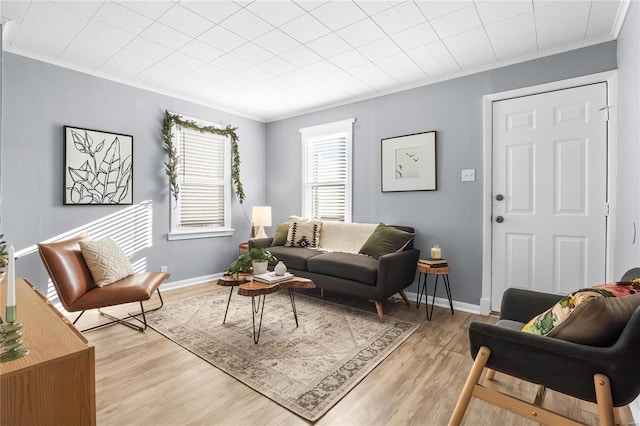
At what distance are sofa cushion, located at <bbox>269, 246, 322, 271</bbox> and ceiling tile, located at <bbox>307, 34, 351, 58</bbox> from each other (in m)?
2.10

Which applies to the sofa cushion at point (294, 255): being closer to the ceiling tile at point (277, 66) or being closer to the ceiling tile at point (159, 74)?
the ceiling tile at point (277, 66)

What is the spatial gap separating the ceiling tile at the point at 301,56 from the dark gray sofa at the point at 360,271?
2000 mm

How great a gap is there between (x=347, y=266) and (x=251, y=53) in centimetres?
223

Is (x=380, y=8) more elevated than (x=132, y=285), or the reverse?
(x=380, y=8)

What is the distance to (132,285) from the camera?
2.66m

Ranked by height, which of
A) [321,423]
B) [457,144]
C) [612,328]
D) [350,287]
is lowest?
[321,423]

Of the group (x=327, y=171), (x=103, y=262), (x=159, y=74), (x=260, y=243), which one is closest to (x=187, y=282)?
(x=260, y=243)

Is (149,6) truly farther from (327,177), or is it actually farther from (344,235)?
(344,235)

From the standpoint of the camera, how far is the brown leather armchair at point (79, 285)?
2438mm

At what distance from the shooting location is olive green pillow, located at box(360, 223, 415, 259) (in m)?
3.28

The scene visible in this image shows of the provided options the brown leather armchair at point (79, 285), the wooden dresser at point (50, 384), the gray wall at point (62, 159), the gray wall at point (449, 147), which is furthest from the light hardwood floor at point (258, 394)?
the gray wall at point (62, 159)

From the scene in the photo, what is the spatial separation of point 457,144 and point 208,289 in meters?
3.41

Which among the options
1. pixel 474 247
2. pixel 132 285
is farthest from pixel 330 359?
pixel 474 247

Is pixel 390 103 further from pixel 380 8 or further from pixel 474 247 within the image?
pixel 474 247
